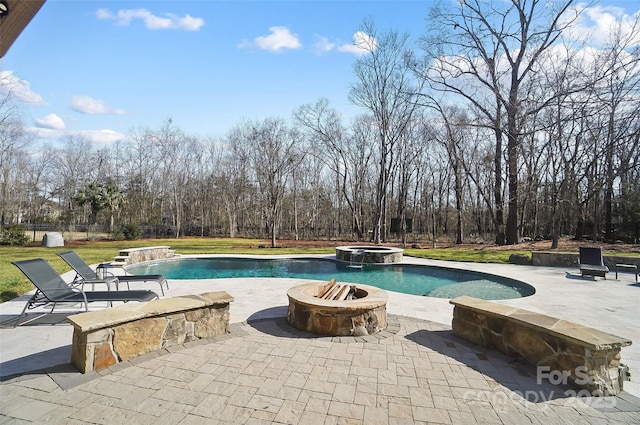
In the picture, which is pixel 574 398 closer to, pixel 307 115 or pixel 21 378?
pixel 21 378

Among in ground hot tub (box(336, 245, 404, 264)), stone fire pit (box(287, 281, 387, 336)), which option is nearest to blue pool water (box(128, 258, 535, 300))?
in ground hot tub (box(336, 245, 404, 264))

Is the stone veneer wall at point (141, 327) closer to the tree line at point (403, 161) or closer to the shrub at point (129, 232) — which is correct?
the tree line at point (403, 161)

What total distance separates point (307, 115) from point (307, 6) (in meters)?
18.7

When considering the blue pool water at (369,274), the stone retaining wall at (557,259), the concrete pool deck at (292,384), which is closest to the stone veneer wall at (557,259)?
the stone retaining wall at (557,259)

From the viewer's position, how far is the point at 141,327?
3.76 m

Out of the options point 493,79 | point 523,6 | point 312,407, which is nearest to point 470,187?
point 493,79

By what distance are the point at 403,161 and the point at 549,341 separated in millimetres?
27405

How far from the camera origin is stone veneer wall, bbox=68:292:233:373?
3.34m

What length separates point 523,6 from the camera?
719 inches

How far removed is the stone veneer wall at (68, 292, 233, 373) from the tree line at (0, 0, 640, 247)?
55.5 feet

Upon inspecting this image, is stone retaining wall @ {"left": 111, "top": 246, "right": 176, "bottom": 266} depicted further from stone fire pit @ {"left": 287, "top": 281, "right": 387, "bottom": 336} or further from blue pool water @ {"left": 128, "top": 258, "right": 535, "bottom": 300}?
stone fire pit @ {"left": 287, "top": 281, "right": 387, "bottom": 336}

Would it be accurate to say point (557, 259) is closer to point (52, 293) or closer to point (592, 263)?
point (592, 263)

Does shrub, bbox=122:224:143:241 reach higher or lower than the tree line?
lower

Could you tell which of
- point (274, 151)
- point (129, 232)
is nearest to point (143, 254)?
point (129, 232)
